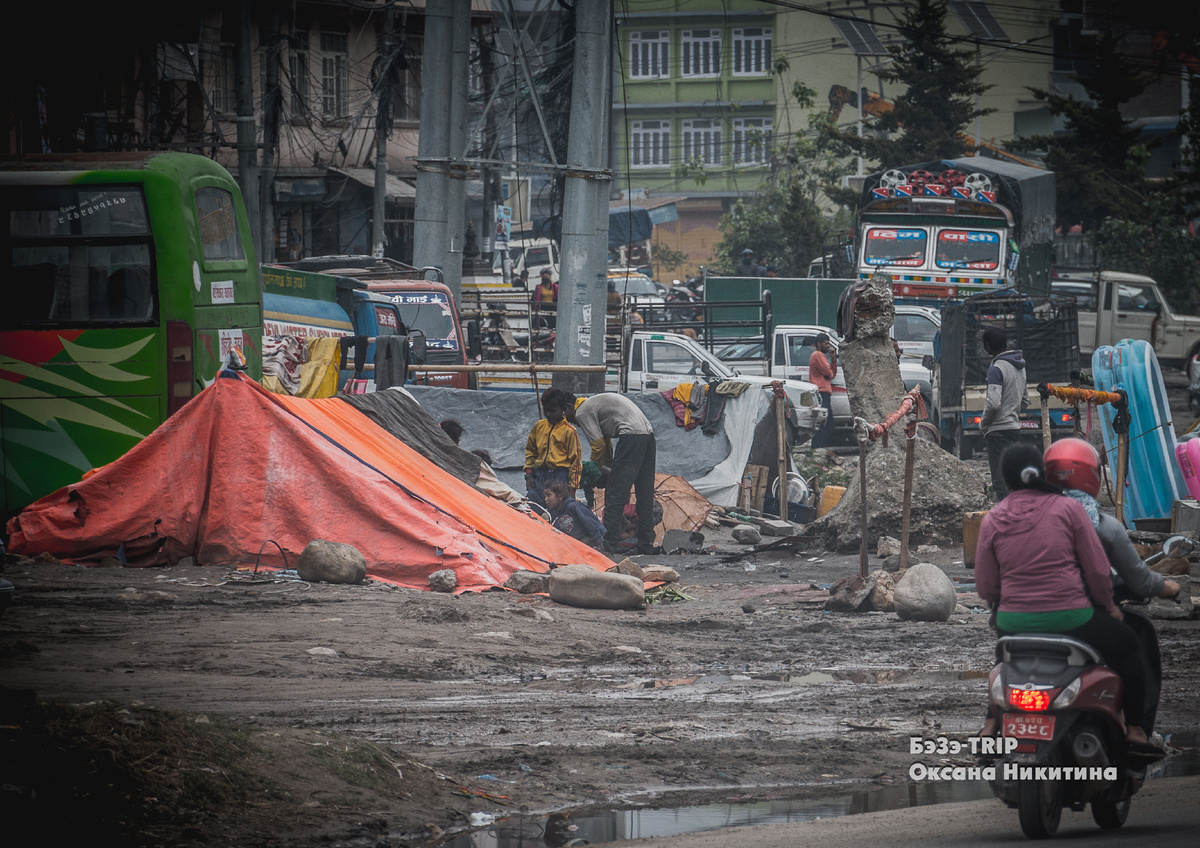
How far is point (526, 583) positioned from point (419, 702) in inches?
125

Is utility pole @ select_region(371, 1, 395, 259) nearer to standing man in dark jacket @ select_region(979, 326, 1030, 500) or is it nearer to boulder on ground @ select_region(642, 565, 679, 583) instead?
standing man in dark jacket @ select_region(979, 326, 1030, 500)

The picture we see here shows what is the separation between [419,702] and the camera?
20.9 ft

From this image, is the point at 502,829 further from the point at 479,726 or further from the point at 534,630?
the point at 534,630

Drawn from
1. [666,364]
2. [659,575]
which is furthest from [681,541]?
[666,364]

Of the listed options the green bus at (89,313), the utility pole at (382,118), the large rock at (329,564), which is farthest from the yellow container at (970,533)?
the utility pole at (382,118)

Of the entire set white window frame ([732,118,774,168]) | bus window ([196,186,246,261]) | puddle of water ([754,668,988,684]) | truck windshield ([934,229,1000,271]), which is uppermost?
white window frame ([732,118,774,168])

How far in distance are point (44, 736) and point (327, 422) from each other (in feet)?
19.3

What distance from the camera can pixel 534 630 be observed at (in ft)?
26.9

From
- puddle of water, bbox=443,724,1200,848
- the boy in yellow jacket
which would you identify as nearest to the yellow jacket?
the boy in yellow jacket

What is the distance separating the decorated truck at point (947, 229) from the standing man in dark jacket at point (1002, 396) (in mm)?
13080

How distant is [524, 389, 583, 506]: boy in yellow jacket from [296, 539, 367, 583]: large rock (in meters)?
3.65

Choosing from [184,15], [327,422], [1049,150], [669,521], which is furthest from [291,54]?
[327,422]

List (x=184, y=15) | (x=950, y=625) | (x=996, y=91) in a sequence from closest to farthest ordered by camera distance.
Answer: (x=950, y=625)
(x=184, y=15)
(x=996, y=91)

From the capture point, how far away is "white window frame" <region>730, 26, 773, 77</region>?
6122cm
